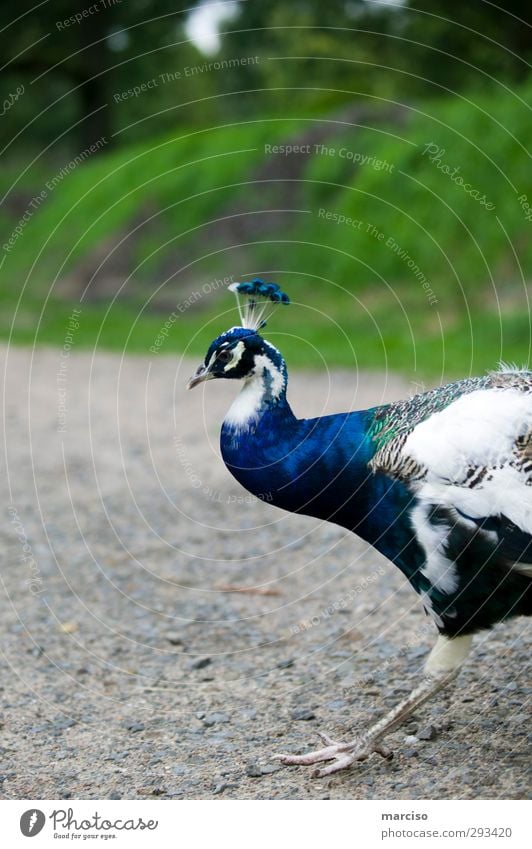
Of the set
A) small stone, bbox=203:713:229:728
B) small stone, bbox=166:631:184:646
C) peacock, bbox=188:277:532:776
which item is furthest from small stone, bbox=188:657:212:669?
peacock, bbox=188:277:532:776

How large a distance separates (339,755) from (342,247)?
10614 millimetres

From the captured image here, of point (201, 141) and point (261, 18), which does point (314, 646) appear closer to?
point (201, 141)

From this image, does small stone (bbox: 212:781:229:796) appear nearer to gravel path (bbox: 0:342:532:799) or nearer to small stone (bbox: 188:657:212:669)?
gravel path (bbox: 0:342:532:799)

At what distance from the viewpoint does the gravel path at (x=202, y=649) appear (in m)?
3.85

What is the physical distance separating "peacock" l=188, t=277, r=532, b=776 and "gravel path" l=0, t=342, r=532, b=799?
0.32 m

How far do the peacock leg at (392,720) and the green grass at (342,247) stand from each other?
533cm

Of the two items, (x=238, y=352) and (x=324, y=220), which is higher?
(x=324, y=220)

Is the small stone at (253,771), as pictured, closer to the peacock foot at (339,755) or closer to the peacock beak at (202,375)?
the peacock foot at (339,755)

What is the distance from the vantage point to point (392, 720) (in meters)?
3.85

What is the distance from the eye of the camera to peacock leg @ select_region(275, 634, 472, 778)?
3803mm

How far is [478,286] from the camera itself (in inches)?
471

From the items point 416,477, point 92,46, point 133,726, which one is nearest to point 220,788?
point 133,726

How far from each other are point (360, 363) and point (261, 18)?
21.1 metres

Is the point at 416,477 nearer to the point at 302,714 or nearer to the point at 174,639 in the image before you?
the point at 302,714
